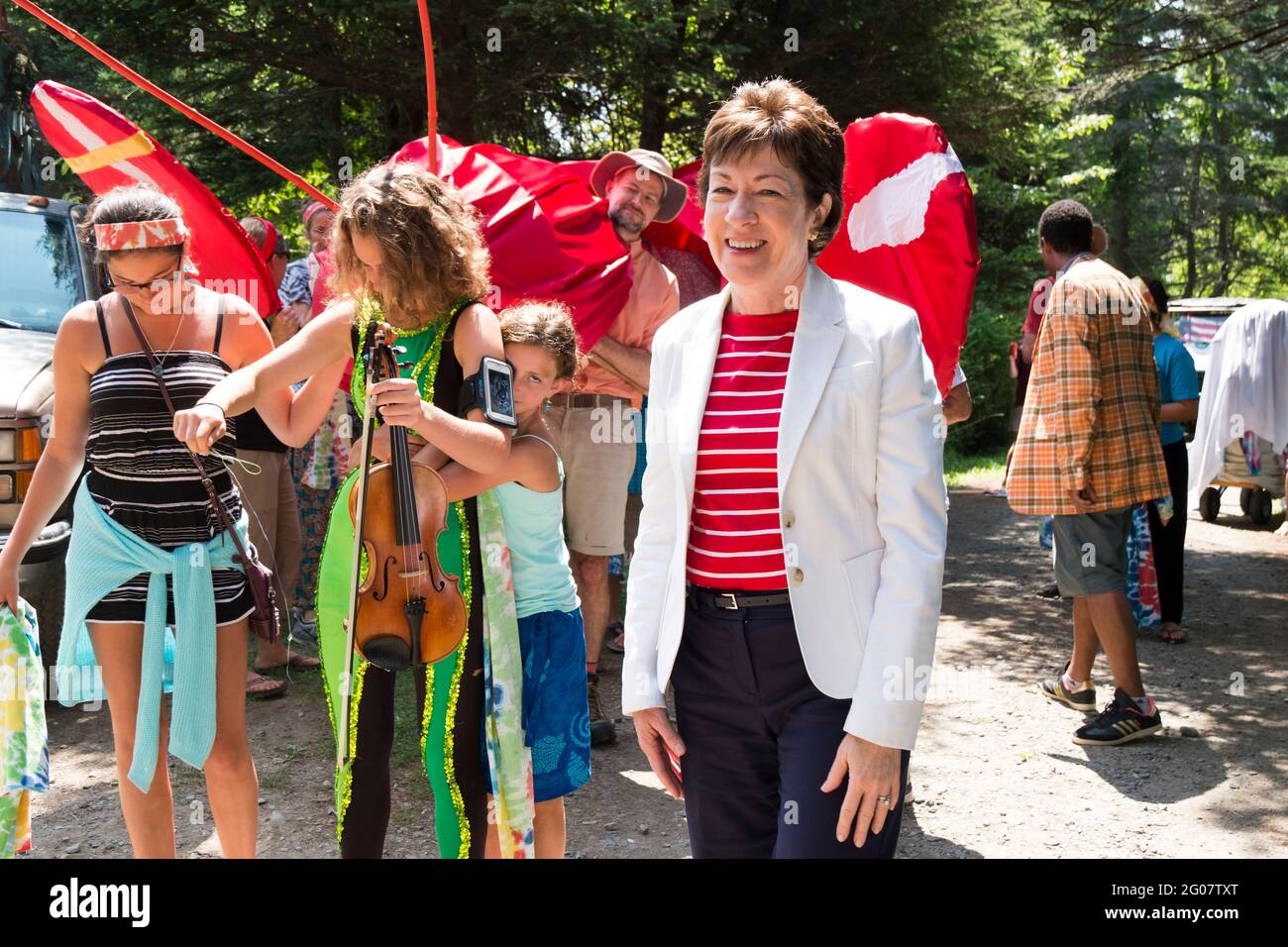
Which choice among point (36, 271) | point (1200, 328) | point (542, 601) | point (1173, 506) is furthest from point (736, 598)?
point (1200, 328)

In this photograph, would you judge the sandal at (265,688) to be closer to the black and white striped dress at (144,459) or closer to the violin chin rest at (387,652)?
the black and white striped dress at (144,459)

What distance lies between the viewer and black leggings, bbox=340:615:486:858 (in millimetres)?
3248

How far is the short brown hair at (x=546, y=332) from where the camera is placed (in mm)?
3801

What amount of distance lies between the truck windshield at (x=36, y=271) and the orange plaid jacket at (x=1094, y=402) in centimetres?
472

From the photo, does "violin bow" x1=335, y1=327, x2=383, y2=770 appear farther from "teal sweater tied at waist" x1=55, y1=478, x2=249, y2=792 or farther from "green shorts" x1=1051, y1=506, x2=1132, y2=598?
"green shorts" x1=1051, y1=506, x2=1132, y2=598

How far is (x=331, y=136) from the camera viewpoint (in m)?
10.1

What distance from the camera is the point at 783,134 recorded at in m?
2.59

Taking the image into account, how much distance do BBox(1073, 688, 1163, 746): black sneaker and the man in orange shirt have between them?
6.94 feet

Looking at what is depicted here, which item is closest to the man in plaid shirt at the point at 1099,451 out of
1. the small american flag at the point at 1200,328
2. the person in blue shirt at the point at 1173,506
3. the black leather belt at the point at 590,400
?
the black leather belt at the point at 590,400

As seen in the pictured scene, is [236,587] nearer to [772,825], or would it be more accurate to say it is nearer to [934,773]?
[772,825]

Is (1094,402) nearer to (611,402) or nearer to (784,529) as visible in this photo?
(611,402)

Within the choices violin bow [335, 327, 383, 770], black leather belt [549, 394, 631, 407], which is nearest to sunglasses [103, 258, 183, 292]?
violin bow [335, 327, 383, 770]
